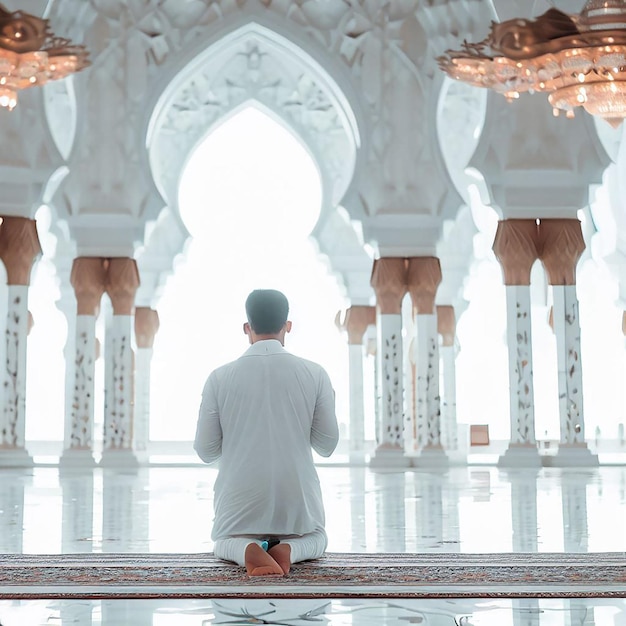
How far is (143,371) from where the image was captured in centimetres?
1248

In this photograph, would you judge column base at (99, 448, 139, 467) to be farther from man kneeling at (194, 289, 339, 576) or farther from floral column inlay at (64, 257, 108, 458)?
man kneeling at (194, 289, 339, 576)

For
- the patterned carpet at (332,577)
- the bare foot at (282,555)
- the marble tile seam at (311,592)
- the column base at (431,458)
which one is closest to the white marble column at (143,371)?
the column base at (431,458)

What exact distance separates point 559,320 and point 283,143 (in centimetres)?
993

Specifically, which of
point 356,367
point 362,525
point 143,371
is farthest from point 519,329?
point 362,525

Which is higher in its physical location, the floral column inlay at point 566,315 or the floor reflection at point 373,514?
the floral column inlay at point 566,315

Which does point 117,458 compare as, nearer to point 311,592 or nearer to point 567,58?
point 567,58

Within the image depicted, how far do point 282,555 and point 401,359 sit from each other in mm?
7071

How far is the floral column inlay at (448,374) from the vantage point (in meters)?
11.9

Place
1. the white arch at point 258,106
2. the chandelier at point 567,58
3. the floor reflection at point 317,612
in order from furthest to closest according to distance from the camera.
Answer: the white arch at point 258,106 < the chandelier at point 567,58 < the floor reflection at point 317,612

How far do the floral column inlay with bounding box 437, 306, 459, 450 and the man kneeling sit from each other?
9208 mm

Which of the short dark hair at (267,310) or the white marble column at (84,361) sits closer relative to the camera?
the short dark hair at (267,310)

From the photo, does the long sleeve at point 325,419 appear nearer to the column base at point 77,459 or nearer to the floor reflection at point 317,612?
the floor reflection at point 317,612

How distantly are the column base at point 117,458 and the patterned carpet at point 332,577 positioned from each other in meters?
6.55

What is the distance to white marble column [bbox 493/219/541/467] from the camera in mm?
8852
